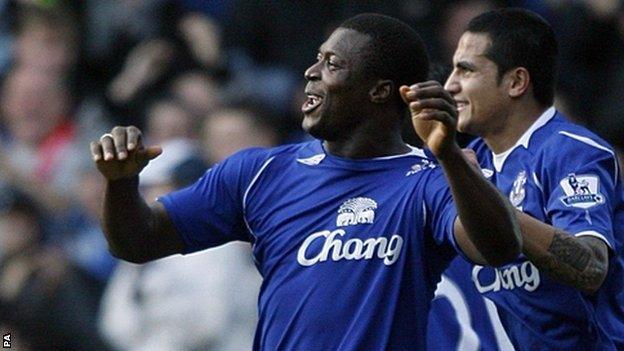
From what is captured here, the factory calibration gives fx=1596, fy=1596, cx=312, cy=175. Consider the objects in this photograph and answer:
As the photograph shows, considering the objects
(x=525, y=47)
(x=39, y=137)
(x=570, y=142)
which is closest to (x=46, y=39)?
(x=39, y=137)

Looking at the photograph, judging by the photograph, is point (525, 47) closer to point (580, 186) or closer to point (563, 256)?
point (580, 186)

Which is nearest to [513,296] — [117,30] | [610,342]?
[610,342]

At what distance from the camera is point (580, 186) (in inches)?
208

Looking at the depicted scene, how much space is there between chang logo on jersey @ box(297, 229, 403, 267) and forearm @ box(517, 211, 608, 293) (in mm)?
412

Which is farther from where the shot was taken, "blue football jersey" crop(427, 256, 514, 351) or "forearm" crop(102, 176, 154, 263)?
"blue football jersey" crop(427, 256, 514, 351)

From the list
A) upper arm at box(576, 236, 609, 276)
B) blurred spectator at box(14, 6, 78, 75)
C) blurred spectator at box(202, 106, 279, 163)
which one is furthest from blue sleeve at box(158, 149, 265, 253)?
blurred spectator at box(14, 6, 78, 75)

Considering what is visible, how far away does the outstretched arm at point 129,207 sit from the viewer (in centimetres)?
485

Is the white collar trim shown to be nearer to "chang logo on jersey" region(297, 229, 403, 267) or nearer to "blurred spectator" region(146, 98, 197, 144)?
"chang logo on jersey" region(297, 229, 403, 267)

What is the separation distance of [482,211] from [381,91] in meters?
0.80

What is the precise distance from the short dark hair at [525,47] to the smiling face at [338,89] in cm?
81

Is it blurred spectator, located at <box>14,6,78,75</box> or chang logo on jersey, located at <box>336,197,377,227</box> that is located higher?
chang logo on jersey, located at <box>336,197,377,227</box>

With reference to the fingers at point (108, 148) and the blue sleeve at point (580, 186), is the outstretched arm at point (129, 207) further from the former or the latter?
the blue sleeve at point (580, 186)

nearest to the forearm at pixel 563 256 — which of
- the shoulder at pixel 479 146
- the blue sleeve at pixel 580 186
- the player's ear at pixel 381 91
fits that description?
the blue sleeve at pixel 580 186

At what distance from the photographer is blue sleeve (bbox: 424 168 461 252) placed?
15.8 feet
